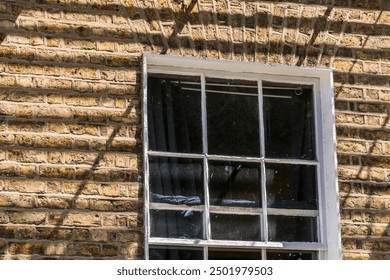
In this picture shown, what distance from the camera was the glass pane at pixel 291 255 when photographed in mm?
8539

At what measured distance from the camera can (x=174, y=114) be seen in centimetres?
859

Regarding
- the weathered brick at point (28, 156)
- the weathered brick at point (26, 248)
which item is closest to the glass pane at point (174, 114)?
the weathered brick at point (28, 156)

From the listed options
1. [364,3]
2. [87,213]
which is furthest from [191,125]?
[364,3]

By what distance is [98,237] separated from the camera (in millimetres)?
8062

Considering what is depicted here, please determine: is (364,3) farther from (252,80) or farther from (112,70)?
(112,70)

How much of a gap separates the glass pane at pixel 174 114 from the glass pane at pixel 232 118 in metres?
0.10

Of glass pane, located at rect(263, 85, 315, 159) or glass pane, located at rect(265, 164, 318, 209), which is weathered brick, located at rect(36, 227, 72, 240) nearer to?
glass pane, located at rect(265, 164, 318, 209)

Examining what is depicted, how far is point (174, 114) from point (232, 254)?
1038 millimetres

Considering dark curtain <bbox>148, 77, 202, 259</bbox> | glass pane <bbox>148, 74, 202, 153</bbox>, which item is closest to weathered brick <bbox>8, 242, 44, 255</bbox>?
dark curtain <bbox>148, 77, 202, 259</bbox>

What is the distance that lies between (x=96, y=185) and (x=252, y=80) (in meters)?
1.44

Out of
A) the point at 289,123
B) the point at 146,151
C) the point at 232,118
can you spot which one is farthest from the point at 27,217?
the point at 289,123

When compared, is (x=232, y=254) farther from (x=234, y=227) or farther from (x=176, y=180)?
(x=176, y=180)

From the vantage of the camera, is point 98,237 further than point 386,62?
No

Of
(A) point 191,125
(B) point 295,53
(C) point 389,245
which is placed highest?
(B) point 295,53
